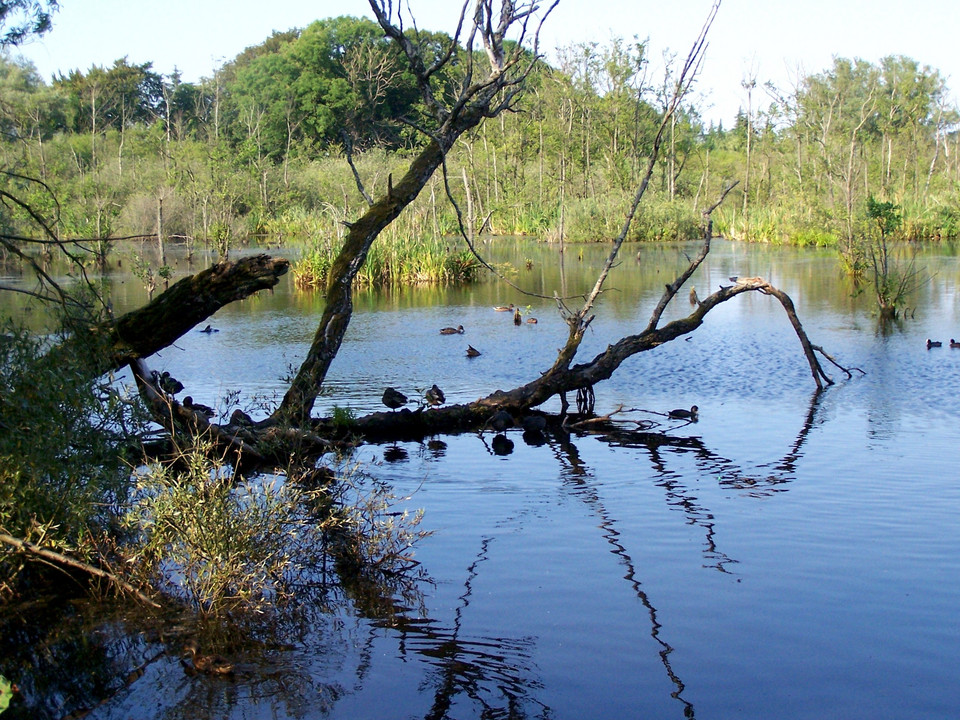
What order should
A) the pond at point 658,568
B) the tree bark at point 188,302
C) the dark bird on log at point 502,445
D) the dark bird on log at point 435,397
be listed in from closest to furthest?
the pond at point 658,568
the tree bark at point 188,302
the dark bird on log at point 502,445
the dark bird on log at point 435,397

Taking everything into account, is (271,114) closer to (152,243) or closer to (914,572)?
(152,243)

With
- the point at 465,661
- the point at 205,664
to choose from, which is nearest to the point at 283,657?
the point at 205,664

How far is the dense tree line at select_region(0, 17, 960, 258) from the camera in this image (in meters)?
35.4

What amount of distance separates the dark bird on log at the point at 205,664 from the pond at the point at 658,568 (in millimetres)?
53

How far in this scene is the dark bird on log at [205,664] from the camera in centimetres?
437

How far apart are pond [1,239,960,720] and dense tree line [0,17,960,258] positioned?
1545cm

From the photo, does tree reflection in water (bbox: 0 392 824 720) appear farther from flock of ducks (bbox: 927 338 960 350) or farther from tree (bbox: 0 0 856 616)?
flock of ducks (bbox: 927 338 960 350)

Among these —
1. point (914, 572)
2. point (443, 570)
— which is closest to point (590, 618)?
point (443, 570)

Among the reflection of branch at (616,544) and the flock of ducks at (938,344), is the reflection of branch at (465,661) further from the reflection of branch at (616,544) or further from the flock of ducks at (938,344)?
the flock of ducks at (938,344)

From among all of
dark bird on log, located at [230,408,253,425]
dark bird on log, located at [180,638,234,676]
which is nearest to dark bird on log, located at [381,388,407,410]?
dark bird on log, located at [230,408,253,425]

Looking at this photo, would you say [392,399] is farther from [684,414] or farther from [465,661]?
[465,661]

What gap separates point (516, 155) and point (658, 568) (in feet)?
138

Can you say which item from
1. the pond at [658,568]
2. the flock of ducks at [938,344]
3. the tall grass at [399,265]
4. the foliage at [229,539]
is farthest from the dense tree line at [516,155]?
the foliage at [229,539]

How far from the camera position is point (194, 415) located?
7789mm
